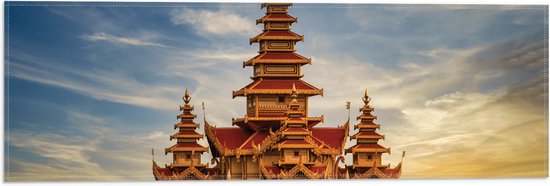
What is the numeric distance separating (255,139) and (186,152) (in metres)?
1.70

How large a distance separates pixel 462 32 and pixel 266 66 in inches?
193

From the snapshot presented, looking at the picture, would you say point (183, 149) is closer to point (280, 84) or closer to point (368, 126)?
point (280, 84)

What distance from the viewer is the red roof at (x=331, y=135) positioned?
43.8m

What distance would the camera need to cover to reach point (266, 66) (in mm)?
43656

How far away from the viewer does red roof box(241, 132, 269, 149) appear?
4334 centimetres

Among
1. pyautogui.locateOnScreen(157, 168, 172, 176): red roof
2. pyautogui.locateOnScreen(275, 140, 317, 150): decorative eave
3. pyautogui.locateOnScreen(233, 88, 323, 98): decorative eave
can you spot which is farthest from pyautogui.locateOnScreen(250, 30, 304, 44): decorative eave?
pyautogui.locateOnScreen(157, 168, 172, 176): red roof

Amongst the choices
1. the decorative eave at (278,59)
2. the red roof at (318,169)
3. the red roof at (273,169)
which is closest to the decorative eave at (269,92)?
the decorative eave at (278,59)

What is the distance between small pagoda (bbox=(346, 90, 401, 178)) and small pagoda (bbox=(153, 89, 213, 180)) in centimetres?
364

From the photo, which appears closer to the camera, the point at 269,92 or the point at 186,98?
the point at 186,98

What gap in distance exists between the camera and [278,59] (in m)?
43.5

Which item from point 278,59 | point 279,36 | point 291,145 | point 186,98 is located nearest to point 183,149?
point 186,98

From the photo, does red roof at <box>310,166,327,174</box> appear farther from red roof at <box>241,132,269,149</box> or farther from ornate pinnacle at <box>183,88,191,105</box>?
ornate pinnacle at <box>183,88,191,105</box>

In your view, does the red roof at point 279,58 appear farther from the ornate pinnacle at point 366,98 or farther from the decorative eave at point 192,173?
the decorative eave at point 192,173

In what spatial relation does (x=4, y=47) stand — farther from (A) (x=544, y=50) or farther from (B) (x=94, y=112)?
(A) (x=544, y=50)
